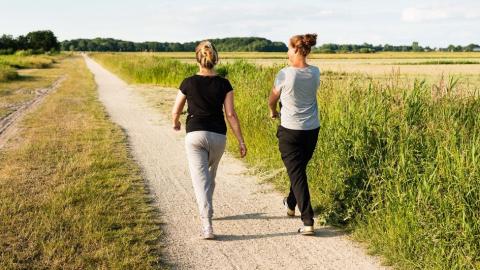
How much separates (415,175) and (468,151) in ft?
1.80

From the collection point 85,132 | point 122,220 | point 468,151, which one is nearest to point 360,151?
point 468,151

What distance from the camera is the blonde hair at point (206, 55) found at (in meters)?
4.63

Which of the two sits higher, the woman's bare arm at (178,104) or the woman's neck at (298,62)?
the woman's neck at (298,62)

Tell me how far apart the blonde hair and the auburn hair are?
83 cm

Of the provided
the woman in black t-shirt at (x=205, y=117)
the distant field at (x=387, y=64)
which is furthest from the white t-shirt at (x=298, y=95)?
the distant field at (x=387, y=64)

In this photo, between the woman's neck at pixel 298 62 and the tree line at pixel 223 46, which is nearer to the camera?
the woman's neck at pixel 298 62

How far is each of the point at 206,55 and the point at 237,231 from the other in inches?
80.1

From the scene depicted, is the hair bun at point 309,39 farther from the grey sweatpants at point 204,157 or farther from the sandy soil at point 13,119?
the sandy soil at point 13,119

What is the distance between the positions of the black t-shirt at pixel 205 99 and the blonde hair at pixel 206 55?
0.14m

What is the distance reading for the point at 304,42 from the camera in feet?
15.7

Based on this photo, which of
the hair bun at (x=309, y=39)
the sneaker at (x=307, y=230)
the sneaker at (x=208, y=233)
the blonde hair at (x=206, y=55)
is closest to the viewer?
the blonde hair at (x=206, y=55)

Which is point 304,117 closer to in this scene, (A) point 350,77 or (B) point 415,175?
(B) point 415,175

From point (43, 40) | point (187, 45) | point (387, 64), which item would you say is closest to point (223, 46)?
point (187, 45)

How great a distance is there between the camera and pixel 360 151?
5.67 m
